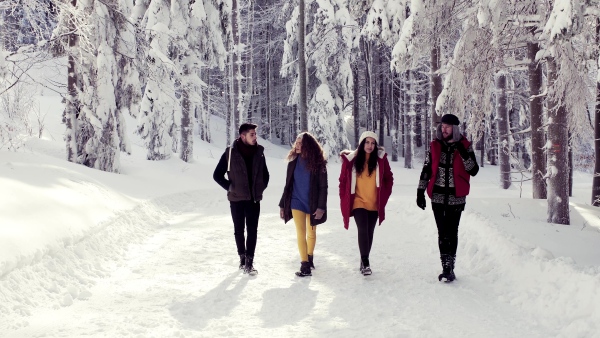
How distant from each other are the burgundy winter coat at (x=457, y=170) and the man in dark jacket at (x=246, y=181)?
2.23 metres

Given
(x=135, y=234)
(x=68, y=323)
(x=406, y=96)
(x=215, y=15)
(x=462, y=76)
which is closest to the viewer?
(x=68, y=323)

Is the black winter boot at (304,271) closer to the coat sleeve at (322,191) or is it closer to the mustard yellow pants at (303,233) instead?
the mustard yellow pants at (303,233)

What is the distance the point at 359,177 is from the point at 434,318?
7.95 ft

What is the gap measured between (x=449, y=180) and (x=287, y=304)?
8.33 ft

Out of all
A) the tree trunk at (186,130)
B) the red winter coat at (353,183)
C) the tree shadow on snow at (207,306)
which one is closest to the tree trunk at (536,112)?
the red winter coat at (353,183)

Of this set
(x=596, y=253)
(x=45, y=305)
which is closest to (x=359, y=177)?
(x=596, y=253)

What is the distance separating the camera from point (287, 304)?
573 cm

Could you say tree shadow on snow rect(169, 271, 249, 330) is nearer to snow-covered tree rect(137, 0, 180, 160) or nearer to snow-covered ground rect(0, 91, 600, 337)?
snow-covered ground rect(0, 91, 600, 337)

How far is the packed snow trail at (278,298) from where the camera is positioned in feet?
15.9

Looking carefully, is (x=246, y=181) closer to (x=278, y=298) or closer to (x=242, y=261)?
(x=242, y=261)

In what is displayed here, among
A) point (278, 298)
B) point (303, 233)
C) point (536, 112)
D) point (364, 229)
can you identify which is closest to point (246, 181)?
point (303, 233)

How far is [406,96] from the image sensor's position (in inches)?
1094

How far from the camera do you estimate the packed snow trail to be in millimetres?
4852

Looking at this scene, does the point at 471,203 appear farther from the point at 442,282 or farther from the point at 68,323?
the point at 68,323
